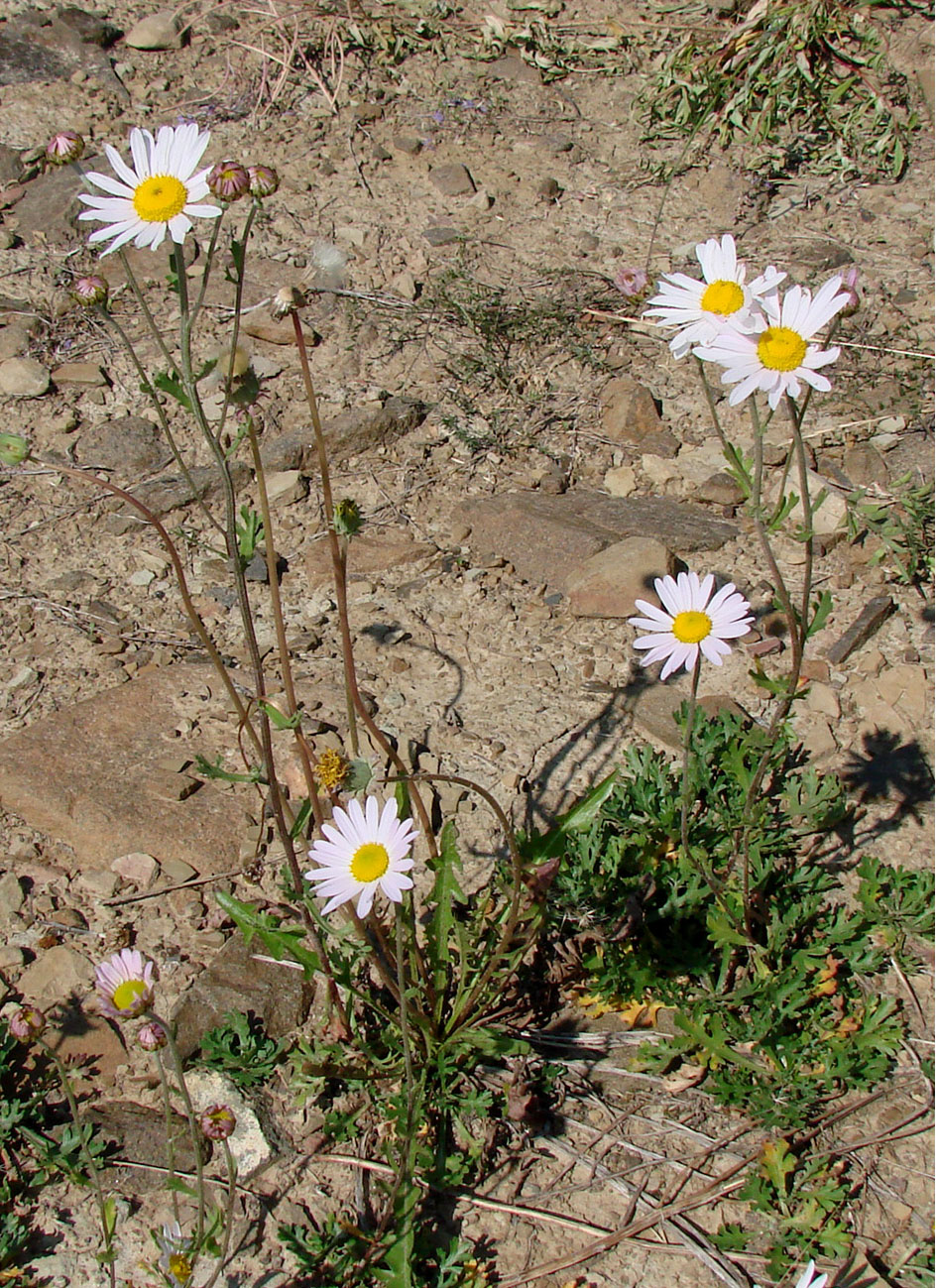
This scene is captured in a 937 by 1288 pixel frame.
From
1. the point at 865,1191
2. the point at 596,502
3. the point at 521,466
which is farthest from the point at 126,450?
the point at 865,1191

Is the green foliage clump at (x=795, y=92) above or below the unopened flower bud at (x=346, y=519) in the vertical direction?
above

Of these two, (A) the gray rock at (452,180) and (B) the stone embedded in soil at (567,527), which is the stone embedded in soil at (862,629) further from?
(A) the gray rock at (452,180)

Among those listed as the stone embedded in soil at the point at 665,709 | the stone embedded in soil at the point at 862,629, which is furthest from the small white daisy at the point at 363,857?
the stone embedded in soil at the point at 862,629

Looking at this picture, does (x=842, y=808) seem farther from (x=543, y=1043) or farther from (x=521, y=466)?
(x=521, y=466)

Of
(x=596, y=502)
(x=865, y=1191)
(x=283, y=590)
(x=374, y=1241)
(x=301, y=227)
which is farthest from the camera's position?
(x=301, y=227)

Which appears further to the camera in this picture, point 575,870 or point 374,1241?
point 575,870

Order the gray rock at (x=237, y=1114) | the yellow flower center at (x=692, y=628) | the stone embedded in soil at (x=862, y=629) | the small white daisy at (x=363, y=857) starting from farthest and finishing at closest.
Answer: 1. the stone embedded in soil at (x=862, y=629)
2. the gray rock at (x=237, y=1114)
3. the yellow flower center at (x=692, y=628)
4. the small white daisy at (x=363, y=857)

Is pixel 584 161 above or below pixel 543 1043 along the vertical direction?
above

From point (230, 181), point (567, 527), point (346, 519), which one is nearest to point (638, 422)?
point (567, 527)
